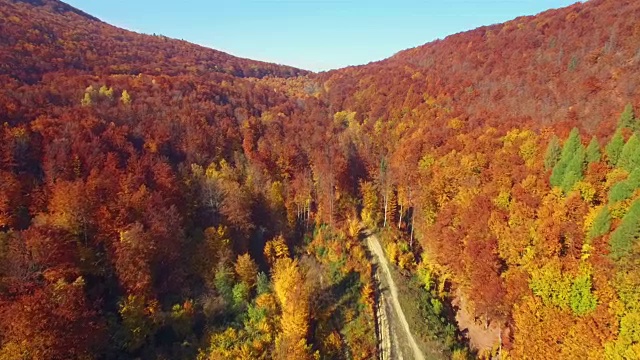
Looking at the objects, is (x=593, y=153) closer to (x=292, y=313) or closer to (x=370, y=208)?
(x=370, y=208)

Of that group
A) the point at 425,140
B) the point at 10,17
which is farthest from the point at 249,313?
the point at 10,17

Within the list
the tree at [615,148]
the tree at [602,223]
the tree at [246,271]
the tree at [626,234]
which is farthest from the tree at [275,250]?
the tree at [615,148]

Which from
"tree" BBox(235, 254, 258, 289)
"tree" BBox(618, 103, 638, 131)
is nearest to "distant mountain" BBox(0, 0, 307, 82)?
"tree" BBox(235, 254, 258, 289)

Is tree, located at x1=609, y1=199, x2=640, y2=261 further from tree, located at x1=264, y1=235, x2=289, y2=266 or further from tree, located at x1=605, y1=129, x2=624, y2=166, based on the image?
tree, located at x1=264, y1=235, x2=289, y2=266

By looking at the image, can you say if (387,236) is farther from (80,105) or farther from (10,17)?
(10,17)

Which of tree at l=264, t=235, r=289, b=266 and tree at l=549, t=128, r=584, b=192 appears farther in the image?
tree at l=264, t=235, r=289, b=266

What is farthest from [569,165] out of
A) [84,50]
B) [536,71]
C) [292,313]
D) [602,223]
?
[84,50]

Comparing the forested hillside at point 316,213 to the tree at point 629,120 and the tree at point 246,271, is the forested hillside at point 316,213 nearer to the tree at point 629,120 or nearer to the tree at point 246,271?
the tree at point 246,271
